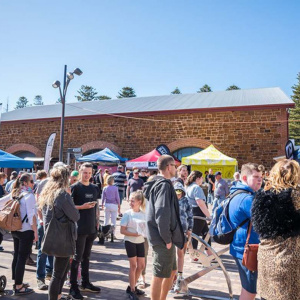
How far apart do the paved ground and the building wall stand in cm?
1066

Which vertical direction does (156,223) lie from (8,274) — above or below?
above

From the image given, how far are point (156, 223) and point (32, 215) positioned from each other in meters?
2.18

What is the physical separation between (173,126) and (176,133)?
46 cm

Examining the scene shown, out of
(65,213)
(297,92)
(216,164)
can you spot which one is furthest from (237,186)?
(297,92)

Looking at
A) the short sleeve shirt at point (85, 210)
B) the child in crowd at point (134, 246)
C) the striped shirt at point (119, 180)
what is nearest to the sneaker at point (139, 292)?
the child in crowd at point (134, 246)

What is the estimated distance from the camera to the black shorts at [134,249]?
4715 mm

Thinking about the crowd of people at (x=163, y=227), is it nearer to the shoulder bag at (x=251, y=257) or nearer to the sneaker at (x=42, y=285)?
the sneaker at (x=42, y=285)

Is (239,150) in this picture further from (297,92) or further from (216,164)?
(297,92)

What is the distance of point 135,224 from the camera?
4.83 m

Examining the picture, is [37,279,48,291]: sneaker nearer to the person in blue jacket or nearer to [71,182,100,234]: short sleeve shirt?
[71,182,100,234]: short sleeve shirt

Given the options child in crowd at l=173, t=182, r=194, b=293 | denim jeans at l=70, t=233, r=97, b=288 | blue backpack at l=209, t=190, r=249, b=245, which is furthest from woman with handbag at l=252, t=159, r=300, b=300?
denim jeans at l=70, t=233, r=97, b=288

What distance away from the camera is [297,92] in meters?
55.8

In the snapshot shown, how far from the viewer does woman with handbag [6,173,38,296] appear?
468cm

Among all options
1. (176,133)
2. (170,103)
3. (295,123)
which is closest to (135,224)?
(176,133)
